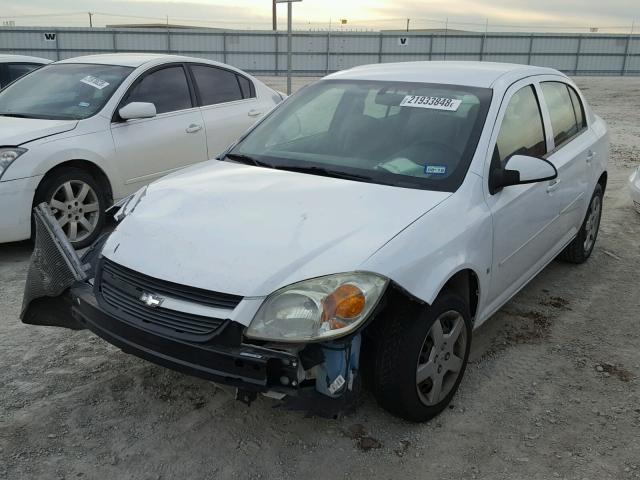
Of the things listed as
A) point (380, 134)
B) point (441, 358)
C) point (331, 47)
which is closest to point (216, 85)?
point (380, 134)

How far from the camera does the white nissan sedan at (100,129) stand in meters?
4.89

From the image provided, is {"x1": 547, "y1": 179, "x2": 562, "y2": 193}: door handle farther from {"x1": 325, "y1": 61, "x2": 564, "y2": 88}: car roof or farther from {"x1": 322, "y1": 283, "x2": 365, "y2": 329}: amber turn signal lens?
{"x1": 322, "y1": 283, "x2": 365, "y2": 329}: amber turn signal lens

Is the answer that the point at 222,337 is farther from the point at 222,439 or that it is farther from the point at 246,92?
the point at 246,92

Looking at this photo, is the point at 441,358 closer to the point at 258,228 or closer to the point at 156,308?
the point at 258,228

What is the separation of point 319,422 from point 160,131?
12.5ft

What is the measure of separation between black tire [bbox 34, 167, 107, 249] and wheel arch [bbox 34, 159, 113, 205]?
0.06 feet

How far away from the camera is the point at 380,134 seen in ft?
11.5

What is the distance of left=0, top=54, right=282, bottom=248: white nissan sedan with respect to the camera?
4.89m

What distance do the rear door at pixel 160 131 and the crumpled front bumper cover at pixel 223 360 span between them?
11.0ft

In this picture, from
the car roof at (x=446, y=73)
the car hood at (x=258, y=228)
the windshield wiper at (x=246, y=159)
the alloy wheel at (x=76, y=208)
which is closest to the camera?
the car hood at (x=258, y=228)

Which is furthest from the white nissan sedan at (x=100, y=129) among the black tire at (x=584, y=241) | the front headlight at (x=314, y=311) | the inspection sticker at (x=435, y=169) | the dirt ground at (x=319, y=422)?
the black tire at (x=584, y=241)

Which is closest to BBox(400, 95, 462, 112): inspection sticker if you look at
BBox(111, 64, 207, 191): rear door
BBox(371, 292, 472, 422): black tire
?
BBox(371, 292, 472, 422): black tire

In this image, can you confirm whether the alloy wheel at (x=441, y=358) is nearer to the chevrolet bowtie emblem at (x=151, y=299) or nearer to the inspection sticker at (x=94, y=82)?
the chevrolet bowtie emblem at (x=151, y=299)

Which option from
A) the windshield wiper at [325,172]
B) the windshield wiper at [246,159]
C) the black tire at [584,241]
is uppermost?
the windshield wiper at [325,172]
